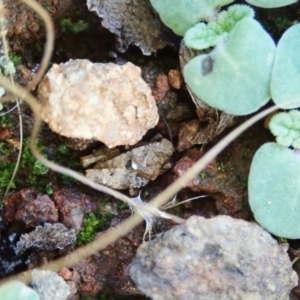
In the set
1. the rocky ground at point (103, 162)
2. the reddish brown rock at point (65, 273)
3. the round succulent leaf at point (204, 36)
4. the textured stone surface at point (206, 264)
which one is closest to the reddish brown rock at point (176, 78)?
the rocky ground at point (103, 162)

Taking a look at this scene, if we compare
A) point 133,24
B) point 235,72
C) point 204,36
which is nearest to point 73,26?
point 133,24

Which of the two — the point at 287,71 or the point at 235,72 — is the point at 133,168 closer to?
the point at 235,72

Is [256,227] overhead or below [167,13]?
below

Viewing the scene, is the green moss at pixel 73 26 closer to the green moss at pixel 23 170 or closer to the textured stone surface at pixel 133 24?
the textured stone surface at pixel 133 24

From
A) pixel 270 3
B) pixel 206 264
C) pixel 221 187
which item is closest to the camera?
pixel 206 264

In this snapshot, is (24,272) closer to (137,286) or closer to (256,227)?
(137,286)

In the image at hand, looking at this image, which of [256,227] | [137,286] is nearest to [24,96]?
[137,286]
